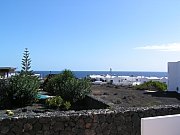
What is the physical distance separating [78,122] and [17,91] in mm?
6623

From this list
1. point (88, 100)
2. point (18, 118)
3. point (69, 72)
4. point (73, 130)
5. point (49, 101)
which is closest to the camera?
point (18, 118)

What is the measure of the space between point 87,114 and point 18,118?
2029 millimetres

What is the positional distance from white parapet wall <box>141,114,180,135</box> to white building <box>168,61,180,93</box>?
15479mm

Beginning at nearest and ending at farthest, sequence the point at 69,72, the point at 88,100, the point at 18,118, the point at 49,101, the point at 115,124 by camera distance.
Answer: the point at 18,118, the point at 115,124, the point at 49,101, the point at 88,100, the point at 69,72

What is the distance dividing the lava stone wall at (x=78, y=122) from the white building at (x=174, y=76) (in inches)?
555

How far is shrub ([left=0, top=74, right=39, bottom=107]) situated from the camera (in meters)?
15.0

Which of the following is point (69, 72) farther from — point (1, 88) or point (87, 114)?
point (87, 114)

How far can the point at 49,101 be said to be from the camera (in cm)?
1477

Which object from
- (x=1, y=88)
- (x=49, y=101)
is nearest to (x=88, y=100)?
(x=49, y=101)

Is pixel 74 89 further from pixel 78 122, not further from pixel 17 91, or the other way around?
pixel 78 122

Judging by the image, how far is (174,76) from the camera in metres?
24.7

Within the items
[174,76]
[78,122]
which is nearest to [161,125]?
[78,122]

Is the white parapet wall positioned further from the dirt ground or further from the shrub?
the shrub

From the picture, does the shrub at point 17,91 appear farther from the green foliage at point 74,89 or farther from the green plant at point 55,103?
the green foliage at point 74,89
